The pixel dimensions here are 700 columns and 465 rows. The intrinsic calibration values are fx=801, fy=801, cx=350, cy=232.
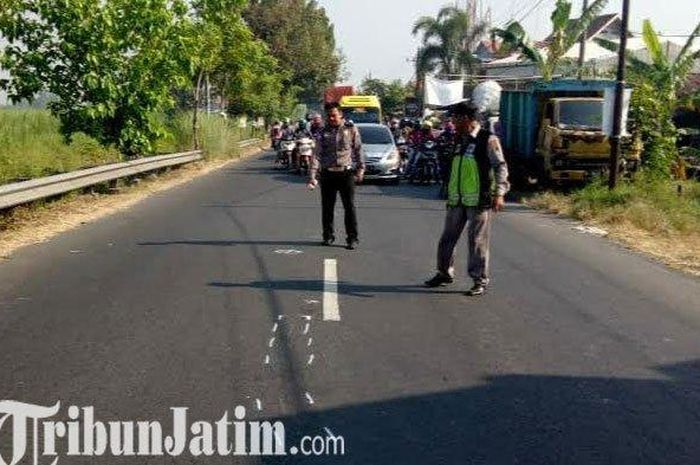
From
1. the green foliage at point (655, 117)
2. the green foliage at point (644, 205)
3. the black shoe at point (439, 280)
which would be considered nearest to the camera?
the black shoe at point (439, 280)

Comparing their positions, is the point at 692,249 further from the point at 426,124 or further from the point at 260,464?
the point at 426,124

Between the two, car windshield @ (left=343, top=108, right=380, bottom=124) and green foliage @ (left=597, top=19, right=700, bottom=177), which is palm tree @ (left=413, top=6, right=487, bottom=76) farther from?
green foliage @ (left=597, top=19, right=700, bottom=177)

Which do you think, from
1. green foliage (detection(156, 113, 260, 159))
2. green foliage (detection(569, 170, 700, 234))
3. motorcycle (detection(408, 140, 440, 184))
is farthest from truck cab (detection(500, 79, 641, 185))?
green foliage (detection(156, 113, 260, 159))

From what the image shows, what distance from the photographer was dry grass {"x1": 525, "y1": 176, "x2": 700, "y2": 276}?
11258 mm

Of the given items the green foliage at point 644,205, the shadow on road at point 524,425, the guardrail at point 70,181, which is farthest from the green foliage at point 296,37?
the shadow on road at point 524,425

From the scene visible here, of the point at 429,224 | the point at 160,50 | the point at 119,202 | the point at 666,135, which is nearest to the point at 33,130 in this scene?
the point at 160,50

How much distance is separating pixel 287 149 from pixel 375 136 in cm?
506

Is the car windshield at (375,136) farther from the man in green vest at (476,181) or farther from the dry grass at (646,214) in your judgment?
the man in green vest at (476,181)

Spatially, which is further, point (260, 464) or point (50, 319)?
point (50, 319)

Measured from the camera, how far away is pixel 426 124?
853 inches

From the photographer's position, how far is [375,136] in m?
22.4

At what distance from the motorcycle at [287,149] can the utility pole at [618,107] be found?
12088 millimetres

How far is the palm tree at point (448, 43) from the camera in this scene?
59031mm

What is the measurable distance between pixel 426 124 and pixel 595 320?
15236mm
